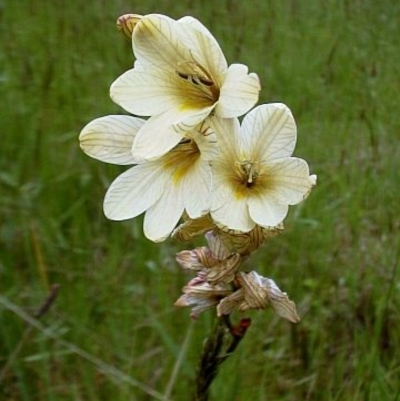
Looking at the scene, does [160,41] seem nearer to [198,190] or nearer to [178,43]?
[178,43]

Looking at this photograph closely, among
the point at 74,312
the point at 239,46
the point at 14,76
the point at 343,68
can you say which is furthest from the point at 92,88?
the point at 74,312

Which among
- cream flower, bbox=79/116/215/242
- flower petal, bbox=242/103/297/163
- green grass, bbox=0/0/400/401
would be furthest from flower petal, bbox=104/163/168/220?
green grass, bbox=0/0/400/401

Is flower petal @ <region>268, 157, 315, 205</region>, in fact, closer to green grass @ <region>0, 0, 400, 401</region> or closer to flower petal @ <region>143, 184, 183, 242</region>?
flower petal @ <region>143, 184, 183, 242</region>

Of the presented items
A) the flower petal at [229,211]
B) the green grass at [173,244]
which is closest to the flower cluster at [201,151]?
the flower petal at [229,211]

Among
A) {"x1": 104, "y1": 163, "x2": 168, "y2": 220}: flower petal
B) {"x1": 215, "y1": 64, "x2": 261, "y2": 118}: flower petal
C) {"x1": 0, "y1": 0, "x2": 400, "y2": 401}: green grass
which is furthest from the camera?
{"x1": 0, "y1": 0, "x2": 400, "y2": 401}: green grass

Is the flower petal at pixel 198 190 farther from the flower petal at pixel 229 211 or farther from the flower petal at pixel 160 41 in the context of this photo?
the flower petal at pixel 160 41

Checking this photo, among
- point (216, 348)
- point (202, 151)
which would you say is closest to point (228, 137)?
point (202, 151)
